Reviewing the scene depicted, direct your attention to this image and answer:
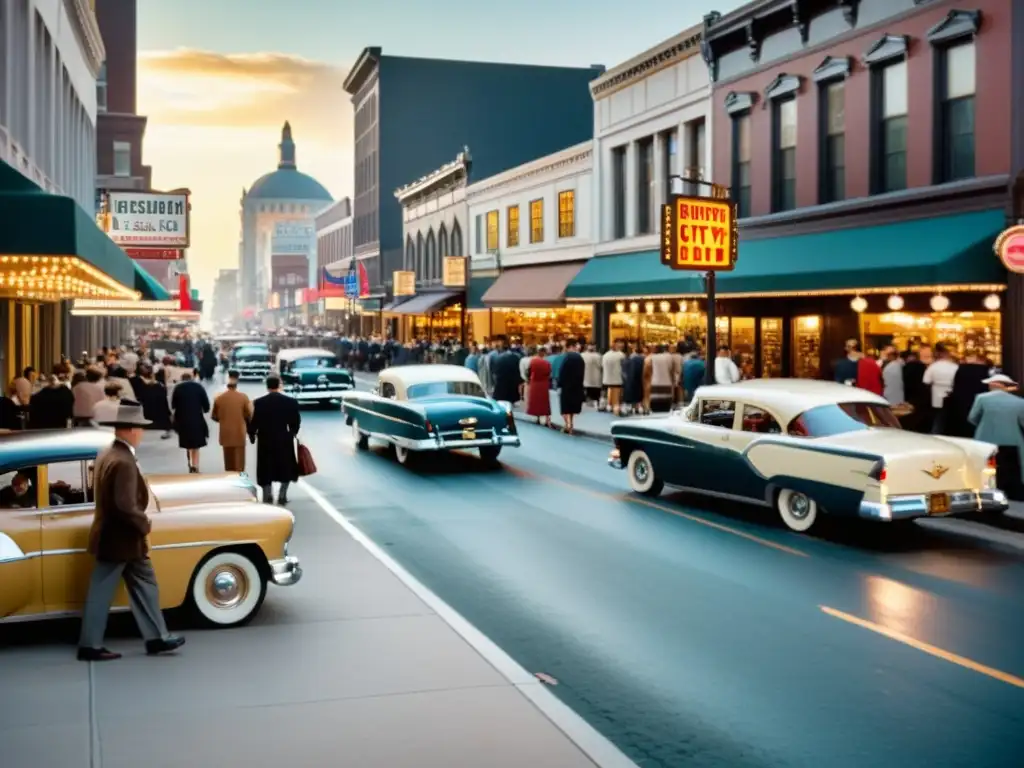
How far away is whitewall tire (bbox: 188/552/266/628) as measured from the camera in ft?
29.2

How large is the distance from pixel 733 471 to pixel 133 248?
79.4 ft

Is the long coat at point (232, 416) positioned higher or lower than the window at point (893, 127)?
lower

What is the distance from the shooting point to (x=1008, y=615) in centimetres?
954

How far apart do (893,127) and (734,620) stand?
17.7m

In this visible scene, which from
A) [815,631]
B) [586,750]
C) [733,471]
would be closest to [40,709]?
[586,750]

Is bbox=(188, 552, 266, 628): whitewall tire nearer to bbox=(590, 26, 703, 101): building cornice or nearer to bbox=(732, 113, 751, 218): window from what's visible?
bbox=(732, 113, 751, 218): window

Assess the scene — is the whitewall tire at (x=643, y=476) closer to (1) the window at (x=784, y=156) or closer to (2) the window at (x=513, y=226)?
(1) the window at (x=784, y=156)

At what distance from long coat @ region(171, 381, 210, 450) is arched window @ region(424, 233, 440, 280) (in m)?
46.7

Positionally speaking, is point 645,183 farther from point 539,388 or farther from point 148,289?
point 148,289

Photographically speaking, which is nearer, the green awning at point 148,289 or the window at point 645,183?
the green awning at point 148,289

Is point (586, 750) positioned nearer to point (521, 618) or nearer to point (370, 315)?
point (521, 618)

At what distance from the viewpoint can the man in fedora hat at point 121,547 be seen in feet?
25.5

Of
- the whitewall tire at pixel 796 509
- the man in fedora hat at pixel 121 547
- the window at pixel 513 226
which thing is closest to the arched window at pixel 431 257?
the window at pixel 513 226

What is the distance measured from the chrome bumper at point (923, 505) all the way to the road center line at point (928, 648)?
248 cm
